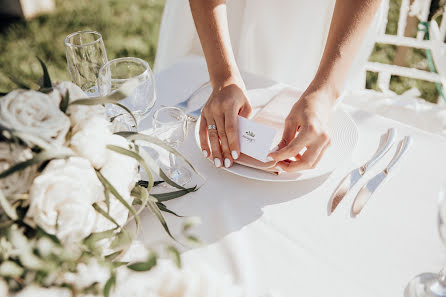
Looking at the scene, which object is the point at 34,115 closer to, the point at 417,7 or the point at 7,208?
the point at 7,208

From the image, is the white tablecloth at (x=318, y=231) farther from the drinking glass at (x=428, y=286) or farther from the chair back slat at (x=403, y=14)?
the chair back slat at (x=403, y=14)

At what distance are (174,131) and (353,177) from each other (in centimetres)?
47

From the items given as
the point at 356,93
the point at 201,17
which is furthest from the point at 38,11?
the point at 356,93

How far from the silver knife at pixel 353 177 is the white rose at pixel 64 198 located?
0.57 meters

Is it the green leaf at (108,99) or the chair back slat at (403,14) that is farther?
the chair back slat at (403,14)

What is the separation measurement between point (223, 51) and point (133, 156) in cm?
79

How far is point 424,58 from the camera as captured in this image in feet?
10.3

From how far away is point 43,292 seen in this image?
0.40 meters

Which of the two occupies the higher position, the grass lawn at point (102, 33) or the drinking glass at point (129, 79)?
the drinking glass at point (129, 79)

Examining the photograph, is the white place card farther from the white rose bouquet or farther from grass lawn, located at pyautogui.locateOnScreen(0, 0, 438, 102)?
grass lawn, located at pyautogui.locateOnScreen(0, 0, 438, 102)

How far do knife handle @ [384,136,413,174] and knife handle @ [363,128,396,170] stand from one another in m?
0.03

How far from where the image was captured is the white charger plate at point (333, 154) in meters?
0.93

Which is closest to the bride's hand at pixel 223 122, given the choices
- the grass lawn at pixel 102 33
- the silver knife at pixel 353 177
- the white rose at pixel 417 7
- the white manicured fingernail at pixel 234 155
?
the white manicured fingernail at pixel 234 155

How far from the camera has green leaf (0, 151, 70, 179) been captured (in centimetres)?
47
